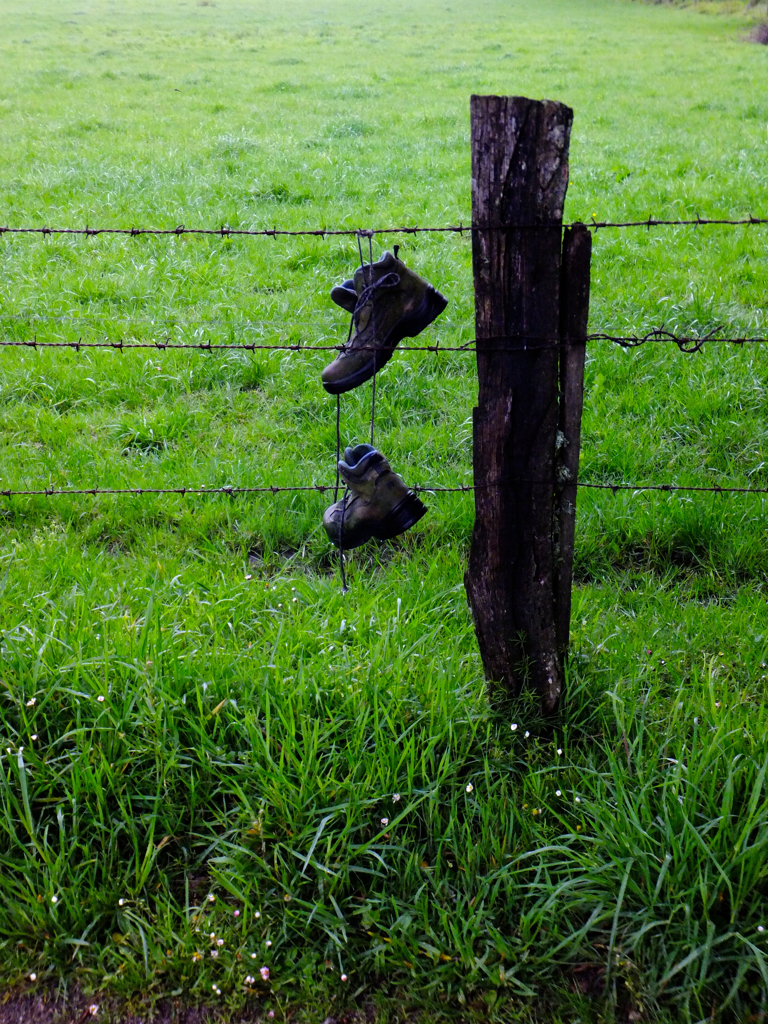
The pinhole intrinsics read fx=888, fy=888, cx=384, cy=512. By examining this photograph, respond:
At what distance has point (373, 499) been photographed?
2.69 metres

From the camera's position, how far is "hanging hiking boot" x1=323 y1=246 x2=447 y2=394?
249 centimetres

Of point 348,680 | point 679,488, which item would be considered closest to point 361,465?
point 348,680

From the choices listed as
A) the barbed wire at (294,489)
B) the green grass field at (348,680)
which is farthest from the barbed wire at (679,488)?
the green grass field at (348,680)

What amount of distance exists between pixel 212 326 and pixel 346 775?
11.9 feet

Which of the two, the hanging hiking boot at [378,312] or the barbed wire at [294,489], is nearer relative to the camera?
the hanging hiking boot at [378,312]

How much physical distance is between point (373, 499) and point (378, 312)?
21.7 inches

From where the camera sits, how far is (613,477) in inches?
161

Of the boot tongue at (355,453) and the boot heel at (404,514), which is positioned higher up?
the boot tongue at (355,453)

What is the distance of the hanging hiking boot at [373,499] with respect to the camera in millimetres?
2670

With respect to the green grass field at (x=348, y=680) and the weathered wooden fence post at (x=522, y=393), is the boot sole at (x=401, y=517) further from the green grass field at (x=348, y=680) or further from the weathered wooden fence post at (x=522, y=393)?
the green grass field at (x=348, y=680)

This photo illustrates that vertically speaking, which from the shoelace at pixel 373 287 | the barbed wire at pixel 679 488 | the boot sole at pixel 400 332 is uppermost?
the shoelace at pixel 373 287

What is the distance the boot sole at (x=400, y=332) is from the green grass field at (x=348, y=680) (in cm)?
85

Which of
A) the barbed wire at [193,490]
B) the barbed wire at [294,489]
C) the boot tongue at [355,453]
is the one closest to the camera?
the boot tongue at [355,453]

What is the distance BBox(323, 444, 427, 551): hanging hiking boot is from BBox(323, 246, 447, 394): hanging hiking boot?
9.0 inches
